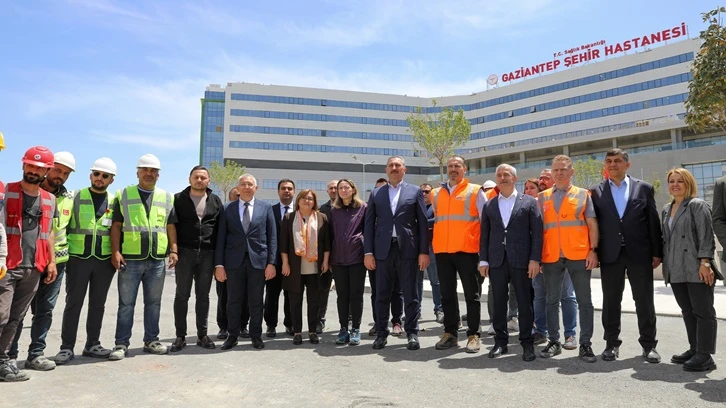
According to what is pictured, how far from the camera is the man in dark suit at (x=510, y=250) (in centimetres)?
534

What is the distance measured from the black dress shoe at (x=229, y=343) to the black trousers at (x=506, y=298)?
3.08m

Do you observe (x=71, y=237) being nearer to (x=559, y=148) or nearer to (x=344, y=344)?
(x=344, y=344)

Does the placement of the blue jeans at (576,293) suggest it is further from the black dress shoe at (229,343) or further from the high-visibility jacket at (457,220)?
the black dress shoe at (229,343)

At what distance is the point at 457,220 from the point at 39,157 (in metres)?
4.46

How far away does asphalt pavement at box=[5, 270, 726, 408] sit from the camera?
146 inches

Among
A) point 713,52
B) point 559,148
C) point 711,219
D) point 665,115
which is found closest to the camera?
point 711,219

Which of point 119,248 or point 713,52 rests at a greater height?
point 713,52

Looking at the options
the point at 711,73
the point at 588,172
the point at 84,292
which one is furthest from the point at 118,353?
the point at 588,172

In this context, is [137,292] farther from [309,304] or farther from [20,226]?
[309,304]

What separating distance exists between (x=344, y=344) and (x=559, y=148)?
2347 inches

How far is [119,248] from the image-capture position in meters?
5.36

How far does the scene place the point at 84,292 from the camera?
522cm

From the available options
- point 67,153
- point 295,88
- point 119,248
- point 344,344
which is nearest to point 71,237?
point 119,248

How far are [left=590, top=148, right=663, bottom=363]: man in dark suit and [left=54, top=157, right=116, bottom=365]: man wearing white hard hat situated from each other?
5.54 m
